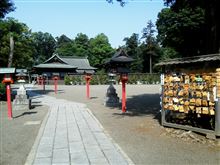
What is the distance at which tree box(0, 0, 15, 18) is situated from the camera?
19.1 m

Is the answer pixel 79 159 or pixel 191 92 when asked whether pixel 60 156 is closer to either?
pixel 79 159

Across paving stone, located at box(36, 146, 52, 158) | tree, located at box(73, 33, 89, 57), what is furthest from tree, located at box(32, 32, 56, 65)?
paving stone, located at box(36, 146, 52, 158)

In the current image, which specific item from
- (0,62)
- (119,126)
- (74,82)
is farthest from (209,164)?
(74,82)

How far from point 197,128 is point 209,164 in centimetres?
225

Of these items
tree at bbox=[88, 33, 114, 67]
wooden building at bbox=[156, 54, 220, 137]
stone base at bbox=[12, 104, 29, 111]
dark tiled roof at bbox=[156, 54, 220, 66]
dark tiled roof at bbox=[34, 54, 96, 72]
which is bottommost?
stone base at bbox=[12, 104, 29, 111]

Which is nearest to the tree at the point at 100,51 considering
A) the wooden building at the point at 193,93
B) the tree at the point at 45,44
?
the tree at the point at 45,44

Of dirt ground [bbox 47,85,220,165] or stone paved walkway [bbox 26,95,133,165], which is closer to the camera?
stone paved walkway [bbox 26,95,133,165]

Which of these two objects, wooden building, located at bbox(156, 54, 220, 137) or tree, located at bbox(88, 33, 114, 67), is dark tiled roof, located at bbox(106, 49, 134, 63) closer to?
tree, located at bbox(88, 33, 114, 67)

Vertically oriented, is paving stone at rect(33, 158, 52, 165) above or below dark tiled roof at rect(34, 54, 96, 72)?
below

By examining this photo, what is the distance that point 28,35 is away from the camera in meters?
54.3

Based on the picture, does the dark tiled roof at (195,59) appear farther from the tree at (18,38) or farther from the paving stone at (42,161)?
the tree at (18,38)

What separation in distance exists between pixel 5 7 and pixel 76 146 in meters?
15.5

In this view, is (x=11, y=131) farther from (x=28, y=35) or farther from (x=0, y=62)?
(x=28, y=35)

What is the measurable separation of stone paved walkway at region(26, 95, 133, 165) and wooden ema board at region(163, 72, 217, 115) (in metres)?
2.24
